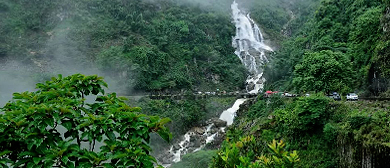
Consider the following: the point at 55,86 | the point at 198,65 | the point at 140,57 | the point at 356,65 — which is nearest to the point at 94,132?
the point at 55,86

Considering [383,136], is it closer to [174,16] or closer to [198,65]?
[198,65]

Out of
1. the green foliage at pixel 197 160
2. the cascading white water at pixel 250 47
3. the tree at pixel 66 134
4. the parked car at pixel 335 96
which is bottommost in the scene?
the green foliage at pixel 197 160

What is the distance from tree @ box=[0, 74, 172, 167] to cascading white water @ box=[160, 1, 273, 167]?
98.3 feet

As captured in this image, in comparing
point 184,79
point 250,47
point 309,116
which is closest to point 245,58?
point 250,47

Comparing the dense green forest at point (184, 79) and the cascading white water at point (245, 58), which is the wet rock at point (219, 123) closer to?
the cascading white water at point (245, 58)

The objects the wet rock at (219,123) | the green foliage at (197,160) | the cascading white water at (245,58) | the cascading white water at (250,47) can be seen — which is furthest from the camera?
the cascading white water at (250,47)

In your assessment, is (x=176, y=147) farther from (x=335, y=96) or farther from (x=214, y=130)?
(x=335, y=96)

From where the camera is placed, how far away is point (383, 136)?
538 inches

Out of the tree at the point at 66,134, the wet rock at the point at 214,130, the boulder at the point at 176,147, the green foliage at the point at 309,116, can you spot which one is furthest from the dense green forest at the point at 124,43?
the tree at the point at 66,134

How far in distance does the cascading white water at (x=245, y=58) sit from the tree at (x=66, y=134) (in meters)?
30.0

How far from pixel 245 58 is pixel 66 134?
6853cm

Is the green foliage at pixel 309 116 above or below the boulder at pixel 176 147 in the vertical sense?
above

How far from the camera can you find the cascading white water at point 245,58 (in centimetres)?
3719

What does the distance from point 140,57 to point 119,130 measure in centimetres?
4746
